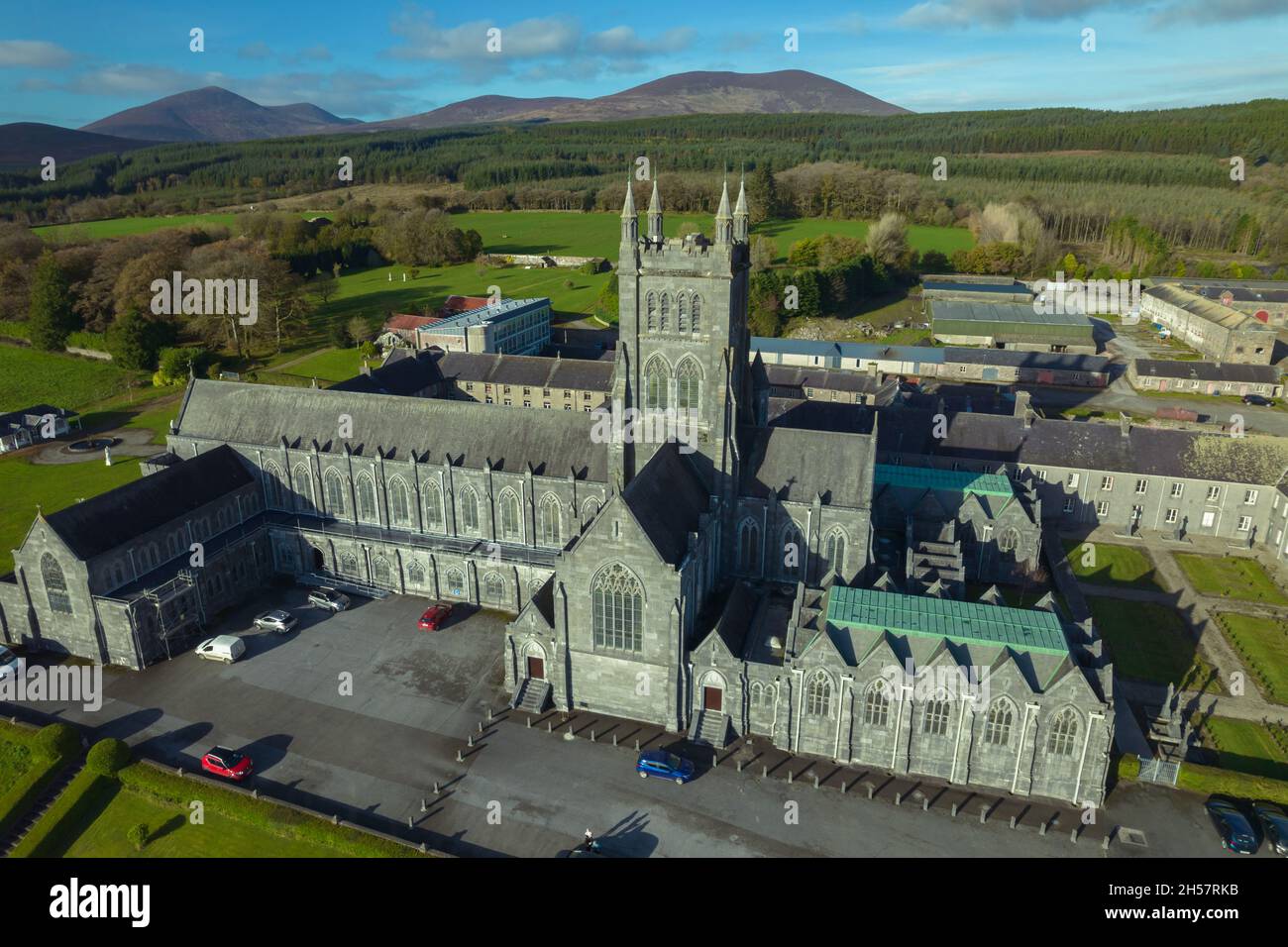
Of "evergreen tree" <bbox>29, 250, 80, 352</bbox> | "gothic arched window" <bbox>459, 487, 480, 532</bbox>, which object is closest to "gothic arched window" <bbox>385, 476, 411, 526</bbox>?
"gothic arched window" <bbox>459, 487, 480, 532</bbox>

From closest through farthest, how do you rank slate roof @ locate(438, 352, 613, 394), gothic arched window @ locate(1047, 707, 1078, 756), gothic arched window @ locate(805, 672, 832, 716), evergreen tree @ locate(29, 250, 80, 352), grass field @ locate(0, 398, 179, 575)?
gothic arched window @ locate(1047, 707, 1078, 756) → gothic arched window @ locate(805, 672, 832, 716) → grass field @ locate(0, 398, 179, 575) → slate roof @ locate(438, 352, 613, 394) → evergreen tree @ locate(29, 250, 80, 352)

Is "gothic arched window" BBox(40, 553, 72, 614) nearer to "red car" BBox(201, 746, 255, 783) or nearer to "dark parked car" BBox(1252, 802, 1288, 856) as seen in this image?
"red car" BBox(201, 746, 255, 783)

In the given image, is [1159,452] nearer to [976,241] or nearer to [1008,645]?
[1008,645]

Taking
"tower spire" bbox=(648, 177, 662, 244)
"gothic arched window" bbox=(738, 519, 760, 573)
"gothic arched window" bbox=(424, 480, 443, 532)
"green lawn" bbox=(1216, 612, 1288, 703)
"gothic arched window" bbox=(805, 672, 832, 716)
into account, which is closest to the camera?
"gothic arched window" bbox=(805, 672, 832, 716)

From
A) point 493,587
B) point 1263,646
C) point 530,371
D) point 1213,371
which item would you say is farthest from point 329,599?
point 1213,371

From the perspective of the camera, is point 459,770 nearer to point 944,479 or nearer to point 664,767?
point 664,767

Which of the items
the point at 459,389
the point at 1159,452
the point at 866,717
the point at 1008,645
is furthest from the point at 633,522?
the point at 459,389

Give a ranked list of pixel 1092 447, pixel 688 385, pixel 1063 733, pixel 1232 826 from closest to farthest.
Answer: pixel 1232 826 < pixel 1063 733 < pixel 688 385 < pixel 1092 447
